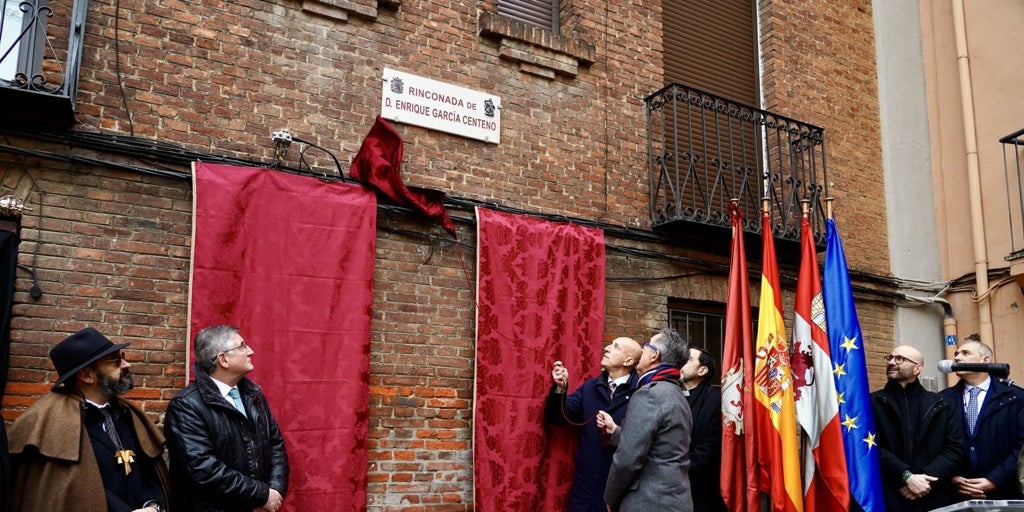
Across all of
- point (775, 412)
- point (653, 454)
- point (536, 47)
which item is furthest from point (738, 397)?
point (536, 47)

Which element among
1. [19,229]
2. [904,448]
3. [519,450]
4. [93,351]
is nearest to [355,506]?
[519,450]

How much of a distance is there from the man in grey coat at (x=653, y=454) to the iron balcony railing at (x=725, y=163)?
260 centimetres

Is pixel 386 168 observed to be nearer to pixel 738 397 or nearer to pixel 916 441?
pixel 738 397

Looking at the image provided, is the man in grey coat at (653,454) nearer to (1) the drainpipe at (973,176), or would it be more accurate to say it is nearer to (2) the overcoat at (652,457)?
(2) the overcoat at (652,457)

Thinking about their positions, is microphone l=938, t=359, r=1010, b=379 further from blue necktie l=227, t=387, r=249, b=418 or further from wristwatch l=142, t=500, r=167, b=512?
wristwatch l=142, t=500, r=167, b=512

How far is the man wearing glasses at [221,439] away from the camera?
13.9 ft

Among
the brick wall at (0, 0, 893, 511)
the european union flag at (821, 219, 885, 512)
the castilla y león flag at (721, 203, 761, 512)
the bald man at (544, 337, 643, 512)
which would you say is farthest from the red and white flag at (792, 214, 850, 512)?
the bald man at (544, 337, 643, 512)

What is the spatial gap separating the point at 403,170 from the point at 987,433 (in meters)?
4.50

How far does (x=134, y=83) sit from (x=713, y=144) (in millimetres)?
5136

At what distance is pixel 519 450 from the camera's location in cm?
606

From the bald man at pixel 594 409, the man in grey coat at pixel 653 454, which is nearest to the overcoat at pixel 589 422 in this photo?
the bald man at pixel 594 409

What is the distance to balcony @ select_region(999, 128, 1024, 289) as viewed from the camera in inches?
320

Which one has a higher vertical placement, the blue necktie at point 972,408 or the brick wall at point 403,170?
the brick wall at point 403,170

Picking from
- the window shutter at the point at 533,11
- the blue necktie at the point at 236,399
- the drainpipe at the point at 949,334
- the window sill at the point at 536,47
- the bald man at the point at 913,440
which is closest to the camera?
the blue necktie at the point at 236,399
